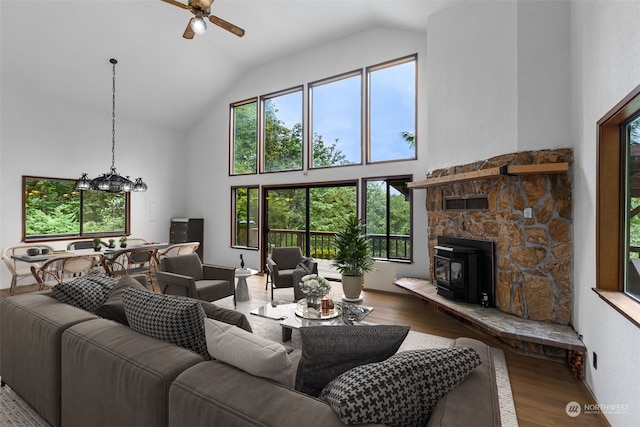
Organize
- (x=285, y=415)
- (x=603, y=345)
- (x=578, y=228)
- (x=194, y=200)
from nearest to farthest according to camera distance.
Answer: (x=285, y=415)
(x=603, y=345)
(x=578, y=228)
(x=194, y=200)

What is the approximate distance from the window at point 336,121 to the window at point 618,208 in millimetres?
3947

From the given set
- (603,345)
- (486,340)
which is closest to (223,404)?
(603,345)

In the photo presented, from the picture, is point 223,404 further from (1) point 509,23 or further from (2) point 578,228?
(1) point 509,23

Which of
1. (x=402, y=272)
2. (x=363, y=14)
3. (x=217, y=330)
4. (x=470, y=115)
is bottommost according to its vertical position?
(x=402, y=272)

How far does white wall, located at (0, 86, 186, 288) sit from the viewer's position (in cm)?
568

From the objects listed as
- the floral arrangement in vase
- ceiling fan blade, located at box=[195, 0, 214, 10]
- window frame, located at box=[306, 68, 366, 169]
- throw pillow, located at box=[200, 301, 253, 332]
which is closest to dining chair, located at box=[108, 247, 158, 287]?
window frame, located at box=[306, 68, 366, 169]

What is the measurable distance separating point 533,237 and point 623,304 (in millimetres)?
1395

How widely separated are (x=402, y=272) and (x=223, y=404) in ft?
15.2

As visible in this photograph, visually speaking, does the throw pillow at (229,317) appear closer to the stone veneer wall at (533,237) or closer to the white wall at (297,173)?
the stone veneer wall at (533,237)

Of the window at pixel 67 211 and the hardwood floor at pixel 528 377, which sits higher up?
the window at pixel 67 211

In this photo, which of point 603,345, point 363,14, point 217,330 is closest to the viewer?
point 217,330

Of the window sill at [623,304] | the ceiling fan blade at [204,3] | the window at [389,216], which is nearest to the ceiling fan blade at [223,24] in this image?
the ceiling fan blade at [204,3]

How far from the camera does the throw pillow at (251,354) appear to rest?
1.27 metres

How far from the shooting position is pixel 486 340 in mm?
3459
